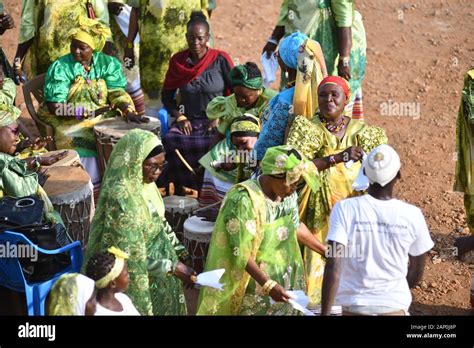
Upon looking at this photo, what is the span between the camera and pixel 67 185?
9070mm

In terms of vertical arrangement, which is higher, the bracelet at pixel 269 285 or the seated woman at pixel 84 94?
the seated woman at pixel 84 94

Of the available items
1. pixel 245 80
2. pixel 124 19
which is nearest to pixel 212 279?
pixel 245 80

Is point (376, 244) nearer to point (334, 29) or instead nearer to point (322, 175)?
point (322, 175)

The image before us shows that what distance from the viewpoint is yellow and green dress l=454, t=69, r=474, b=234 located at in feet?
29.7

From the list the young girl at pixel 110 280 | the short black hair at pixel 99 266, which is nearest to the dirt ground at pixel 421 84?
the young girl at pixel 110 280

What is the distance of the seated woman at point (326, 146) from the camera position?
8.16m

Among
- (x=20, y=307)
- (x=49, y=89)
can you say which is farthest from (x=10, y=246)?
(x=49, y=89)

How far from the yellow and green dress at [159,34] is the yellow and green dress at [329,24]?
3.76ft

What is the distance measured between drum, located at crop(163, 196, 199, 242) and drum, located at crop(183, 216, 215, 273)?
0.30m

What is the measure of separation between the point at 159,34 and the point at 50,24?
1.13 m

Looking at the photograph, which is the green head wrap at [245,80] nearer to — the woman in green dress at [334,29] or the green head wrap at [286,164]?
the woman in green dress at [334,29]

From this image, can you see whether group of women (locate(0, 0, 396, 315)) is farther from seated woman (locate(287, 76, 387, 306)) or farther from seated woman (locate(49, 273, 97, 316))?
seated woman (locate(49, 273, 97, 316))

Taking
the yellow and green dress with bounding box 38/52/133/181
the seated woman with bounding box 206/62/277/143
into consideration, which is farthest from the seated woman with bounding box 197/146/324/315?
the yellow and green dress with bounding box 38/52/133/181

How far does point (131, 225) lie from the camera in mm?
7156
